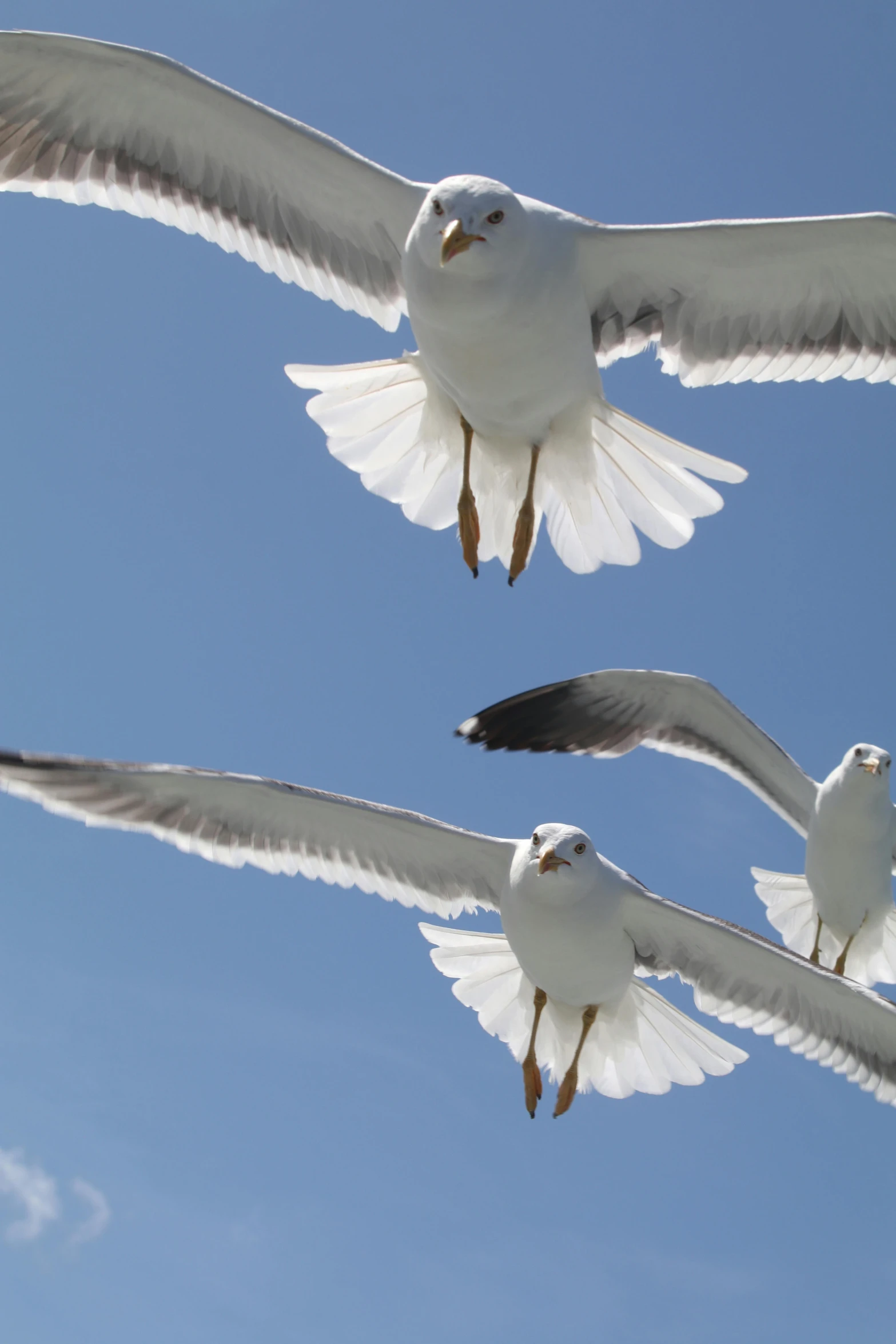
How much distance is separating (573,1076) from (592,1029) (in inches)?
9.6

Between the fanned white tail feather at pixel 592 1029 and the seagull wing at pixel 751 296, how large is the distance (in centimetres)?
255

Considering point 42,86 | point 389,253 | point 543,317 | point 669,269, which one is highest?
point 42,86

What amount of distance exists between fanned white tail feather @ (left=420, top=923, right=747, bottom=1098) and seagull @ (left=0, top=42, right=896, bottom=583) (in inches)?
68.9

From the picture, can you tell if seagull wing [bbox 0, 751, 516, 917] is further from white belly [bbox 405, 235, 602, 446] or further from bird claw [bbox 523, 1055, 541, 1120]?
white belly [bbox 405, 235, 602, 446]

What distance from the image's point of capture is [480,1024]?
707 cm

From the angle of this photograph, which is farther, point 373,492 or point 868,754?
point 868,754

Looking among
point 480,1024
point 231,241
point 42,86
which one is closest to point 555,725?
point 480,1024

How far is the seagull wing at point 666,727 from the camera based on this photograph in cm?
803

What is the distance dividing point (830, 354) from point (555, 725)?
87.2 inches

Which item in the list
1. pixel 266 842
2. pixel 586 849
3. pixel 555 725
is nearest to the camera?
pixel 586 849

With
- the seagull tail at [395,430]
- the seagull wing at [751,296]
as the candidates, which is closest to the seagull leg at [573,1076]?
the seagull tail at [395,430]

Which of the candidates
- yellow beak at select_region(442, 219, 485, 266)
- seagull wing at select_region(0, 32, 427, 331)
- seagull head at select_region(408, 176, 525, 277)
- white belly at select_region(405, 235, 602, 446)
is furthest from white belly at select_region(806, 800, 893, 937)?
yellow beak at select_region(442, 219, 485, 266)

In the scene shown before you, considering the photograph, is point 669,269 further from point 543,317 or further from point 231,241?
point 231,241

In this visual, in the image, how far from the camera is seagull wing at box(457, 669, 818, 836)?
26.3ft
